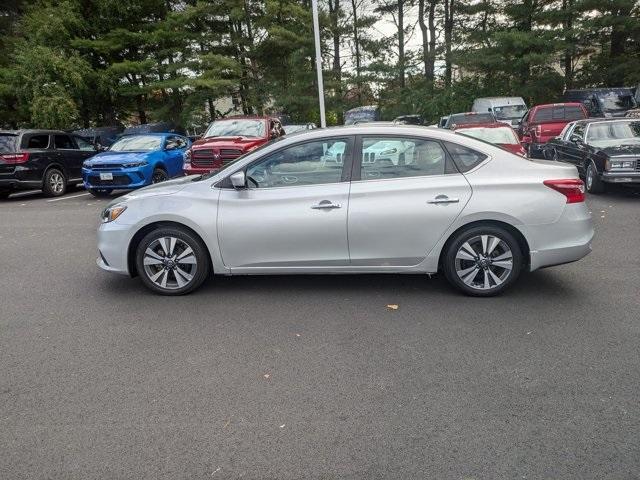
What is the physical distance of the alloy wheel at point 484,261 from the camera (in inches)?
197

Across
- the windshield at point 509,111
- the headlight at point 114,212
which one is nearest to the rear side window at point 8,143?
the headlight at point 114,212

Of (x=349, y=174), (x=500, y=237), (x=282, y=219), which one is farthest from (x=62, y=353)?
(x=500, y=237)

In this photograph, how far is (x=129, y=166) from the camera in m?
12.3

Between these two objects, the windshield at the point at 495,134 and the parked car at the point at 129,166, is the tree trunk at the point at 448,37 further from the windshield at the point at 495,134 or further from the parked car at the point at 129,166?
the parked car at the point at 129,166

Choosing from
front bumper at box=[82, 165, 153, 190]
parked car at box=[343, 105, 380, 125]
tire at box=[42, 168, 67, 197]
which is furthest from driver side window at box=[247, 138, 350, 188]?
parked car at box=[343, 105, 380, 125]

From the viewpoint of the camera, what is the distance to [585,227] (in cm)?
500

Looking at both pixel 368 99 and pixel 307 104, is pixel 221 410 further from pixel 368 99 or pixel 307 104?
pixel 368 99

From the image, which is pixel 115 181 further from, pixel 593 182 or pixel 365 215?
pixel 593 182

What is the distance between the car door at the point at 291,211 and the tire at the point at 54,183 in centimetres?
1093

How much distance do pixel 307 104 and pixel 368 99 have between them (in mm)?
5315

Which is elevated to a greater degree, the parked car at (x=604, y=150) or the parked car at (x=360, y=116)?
the parked car at (x=360, y=116)

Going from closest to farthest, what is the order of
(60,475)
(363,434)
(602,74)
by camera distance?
(60,475) < (363,434) < (602,74)

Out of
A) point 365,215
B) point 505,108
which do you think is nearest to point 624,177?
point 365,215

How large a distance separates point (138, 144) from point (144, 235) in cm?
893
